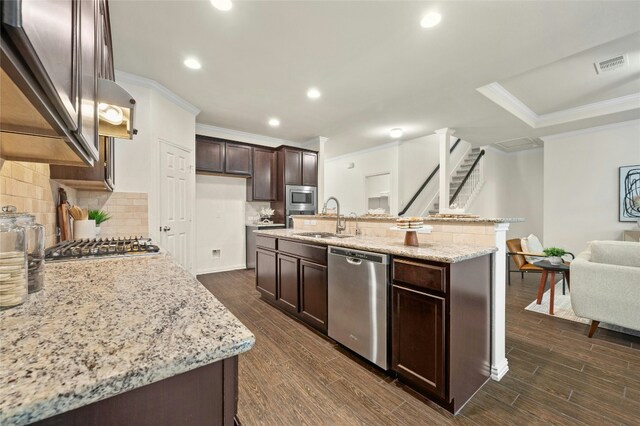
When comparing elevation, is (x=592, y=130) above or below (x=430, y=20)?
Result: below

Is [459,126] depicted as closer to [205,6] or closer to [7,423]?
[205,6]

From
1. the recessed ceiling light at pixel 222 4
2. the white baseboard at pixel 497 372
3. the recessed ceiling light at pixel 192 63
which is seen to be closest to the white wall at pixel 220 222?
the recessed ceiling light at pixel 192 63

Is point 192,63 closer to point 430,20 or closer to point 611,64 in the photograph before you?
point 430,20

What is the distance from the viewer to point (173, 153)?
3631mm

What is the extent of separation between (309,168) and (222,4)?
362cm

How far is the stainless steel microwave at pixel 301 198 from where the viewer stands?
207 inches

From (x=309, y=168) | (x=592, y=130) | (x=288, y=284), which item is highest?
(x=592, y=130)

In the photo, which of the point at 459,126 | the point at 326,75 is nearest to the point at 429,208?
the point at 459,126

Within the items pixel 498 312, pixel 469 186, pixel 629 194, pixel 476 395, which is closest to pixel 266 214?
pixel 498 312

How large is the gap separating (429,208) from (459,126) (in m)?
2.34

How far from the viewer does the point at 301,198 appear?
17.9 ft

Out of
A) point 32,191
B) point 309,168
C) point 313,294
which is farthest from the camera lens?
point 309,168

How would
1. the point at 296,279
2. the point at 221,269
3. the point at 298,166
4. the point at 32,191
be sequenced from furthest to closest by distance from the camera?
the point at 298,166, the point at 221,269, the point at 296,279, the point at 32,191

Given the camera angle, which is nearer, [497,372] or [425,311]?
[425,311]
